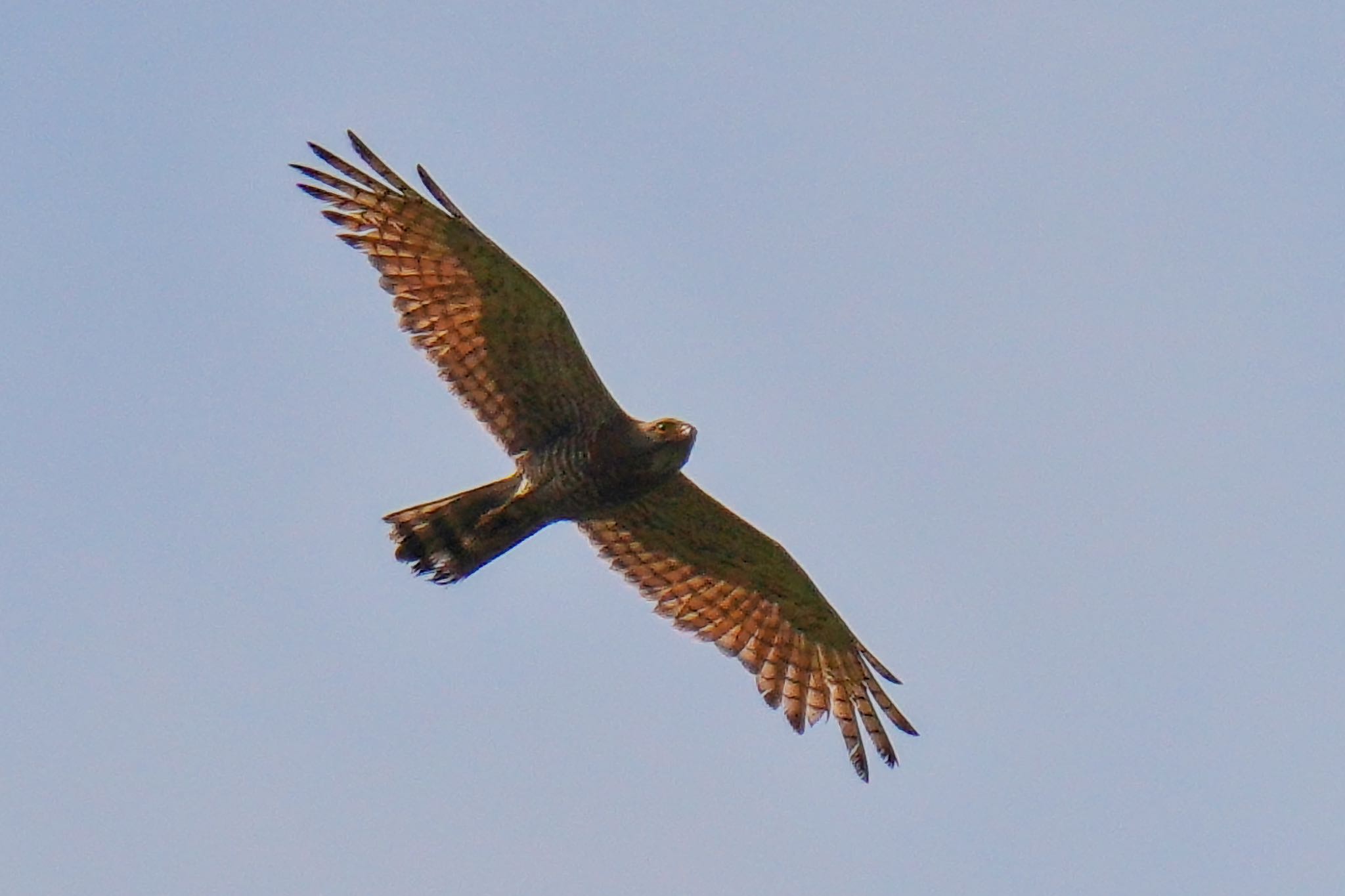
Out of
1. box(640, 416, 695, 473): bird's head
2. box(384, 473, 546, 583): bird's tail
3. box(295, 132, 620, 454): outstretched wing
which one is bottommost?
box(384, 473, 546, 583): bird's tail

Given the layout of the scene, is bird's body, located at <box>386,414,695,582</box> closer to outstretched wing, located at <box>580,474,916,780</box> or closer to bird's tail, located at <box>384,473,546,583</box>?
bird's tail, located at <box>384,473,546,583</box>

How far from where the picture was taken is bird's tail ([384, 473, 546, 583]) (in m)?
16.2

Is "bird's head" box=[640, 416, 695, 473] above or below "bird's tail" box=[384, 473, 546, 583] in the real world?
above

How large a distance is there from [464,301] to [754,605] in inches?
128

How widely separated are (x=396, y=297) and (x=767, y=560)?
3.33 metres

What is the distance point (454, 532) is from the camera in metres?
16.2

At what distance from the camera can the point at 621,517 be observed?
17.3 meters

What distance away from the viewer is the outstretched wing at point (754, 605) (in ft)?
56.5

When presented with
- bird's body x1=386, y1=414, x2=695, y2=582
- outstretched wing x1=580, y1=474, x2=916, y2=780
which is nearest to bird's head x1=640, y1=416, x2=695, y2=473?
bird's body x1=386, y1=414, x2=695, y2=582

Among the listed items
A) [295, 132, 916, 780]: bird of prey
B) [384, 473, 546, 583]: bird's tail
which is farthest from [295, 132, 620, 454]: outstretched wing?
[384, 473, 546, 583]: bird's tail

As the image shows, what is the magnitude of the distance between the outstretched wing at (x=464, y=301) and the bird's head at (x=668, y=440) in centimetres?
35

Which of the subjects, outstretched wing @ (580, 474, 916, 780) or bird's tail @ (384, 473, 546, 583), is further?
outstretched wing @ (580, 474, 916, 780)

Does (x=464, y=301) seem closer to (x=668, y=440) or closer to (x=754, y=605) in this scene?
(x=668, y=440)

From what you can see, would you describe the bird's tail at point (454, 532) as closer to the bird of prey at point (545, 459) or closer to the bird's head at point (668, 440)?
the bird of prey at point (545, 459)
